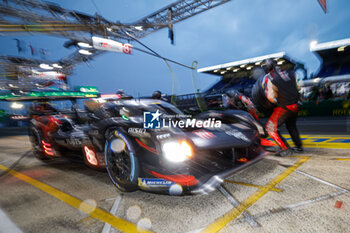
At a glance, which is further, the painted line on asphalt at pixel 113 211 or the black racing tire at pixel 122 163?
the black racing tire at pixel 122 163

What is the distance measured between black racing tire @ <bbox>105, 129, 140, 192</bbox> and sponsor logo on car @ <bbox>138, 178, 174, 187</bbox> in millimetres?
83

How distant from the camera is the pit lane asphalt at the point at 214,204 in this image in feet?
4.70

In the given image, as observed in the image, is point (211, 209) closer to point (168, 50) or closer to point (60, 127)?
point (60, 127)

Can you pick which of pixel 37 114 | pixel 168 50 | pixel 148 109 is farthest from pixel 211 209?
pixel 168 50

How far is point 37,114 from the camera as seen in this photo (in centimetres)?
419

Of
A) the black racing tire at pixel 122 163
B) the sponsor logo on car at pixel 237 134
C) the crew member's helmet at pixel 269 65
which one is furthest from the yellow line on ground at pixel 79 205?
the crew member's helmet at pixel 269 65

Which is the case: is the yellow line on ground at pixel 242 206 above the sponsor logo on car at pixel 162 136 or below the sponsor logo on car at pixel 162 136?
below

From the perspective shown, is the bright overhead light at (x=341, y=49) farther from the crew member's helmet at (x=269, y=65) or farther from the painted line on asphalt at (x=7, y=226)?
the painted line on asphalt at (x=7, y=226)

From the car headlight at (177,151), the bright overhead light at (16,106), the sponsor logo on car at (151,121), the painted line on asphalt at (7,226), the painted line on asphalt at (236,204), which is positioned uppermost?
the sponsor logo on car at (151,121)

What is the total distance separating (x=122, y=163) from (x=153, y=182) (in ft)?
1.77

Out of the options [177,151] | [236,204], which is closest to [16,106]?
[177,151]

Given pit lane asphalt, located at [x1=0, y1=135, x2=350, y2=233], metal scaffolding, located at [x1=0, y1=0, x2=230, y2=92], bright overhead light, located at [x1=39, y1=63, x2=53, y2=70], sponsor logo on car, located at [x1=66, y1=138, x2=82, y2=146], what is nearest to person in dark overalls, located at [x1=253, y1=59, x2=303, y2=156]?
pit lane asphalt, located at [x1=0, y1=135, x2=350, y2=233]

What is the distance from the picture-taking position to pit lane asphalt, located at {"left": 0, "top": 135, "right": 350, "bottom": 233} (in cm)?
143

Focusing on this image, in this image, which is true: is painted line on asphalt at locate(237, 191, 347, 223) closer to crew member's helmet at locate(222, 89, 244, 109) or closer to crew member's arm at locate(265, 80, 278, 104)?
crew member's arm at locate(265, 80, 278, 104)
